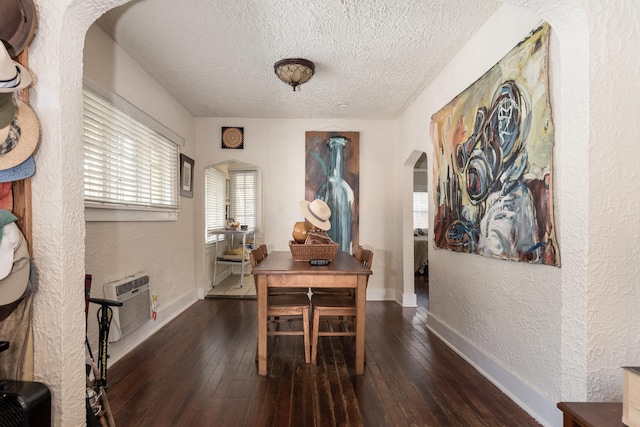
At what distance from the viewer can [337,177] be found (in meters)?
4.71

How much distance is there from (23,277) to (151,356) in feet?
6.15

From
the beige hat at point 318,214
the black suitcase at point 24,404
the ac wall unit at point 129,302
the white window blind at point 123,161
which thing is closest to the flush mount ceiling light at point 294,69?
the beige hat at point 318,214

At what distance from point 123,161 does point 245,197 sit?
3.76 m

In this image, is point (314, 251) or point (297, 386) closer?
point (297, 386)

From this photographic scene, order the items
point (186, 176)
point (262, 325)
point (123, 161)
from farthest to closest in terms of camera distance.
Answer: point (186, 176)
point (123, 161)
point (262, 325)

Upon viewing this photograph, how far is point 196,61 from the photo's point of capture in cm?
297

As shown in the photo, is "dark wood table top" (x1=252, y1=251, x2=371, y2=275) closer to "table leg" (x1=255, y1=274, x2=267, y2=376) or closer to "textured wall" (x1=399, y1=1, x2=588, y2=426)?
"table leg" (x1=255, y1=274, x2=267, y2=376)

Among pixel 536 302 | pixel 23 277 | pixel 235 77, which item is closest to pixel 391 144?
pixel 235 77

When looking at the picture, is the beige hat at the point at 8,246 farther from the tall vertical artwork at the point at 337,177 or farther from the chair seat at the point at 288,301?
the tall vertical artwork at the point at 337,177

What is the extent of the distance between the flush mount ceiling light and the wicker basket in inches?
61.0

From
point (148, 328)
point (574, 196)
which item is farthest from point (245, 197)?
point (574, 196)

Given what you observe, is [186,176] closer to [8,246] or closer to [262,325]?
[262,325]

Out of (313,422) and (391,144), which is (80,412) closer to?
(313,422)

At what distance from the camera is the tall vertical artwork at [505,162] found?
178cm
